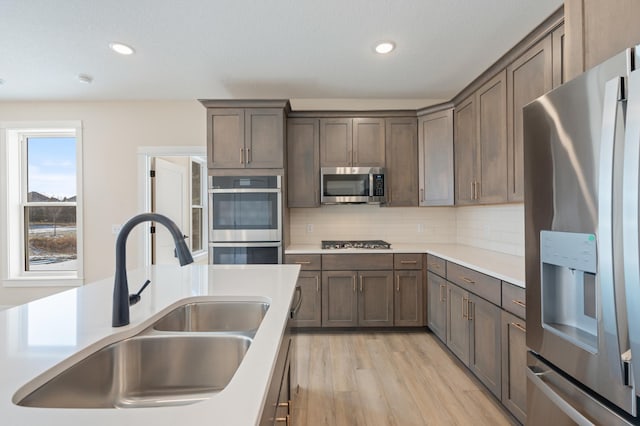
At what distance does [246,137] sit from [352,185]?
124cm

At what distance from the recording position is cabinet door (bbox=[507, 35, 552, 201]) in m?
1.93

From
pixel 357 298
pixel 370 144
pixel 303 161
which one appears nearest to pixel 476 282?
pixel 357 298

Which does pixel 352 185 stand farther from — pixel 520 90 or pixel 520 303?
pixel 520 303

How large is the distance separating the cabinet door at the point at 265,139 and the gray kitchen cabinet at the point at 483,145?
1795mm

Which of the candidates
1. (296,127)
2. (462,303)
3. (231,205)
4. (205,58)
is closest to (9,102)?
(205,58)

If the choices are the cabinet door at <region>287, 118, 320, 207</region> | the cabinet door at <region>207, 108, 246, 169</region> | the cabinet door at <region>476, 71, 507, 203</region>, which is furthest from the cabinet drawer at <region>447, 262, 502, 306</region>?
the cabinet door at <region>207, 108, 246, 169</region>

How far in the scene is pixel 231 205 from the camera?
10.2 feet

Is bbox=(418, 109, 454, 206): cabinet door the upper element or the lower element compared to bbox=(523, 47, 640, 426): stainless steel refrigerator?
upper

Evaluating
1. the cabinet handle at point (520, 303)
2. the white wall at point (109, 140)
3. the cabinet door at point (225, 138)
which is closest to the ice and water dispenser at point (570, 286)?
the cabinet handle at point (520, 303)

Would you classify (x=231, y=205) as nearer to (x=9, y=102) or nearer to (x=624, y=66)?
(x=624, y=66)

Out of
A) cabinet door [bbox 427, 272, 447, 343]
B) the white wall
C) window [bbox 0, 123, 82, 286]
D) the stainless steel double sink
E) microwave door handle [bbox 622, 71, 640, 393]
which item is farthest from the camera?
window [bbox 0, 123, 82, 286]

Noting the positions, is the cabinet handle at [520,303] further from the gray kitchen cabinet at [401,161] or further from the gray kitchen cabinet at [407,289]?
the gray kitchen cabinet at [401,161]

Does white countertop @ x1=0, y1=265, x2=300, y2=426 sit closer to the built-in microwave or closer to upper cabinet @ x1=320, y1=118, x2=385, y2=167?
the built-in microwave

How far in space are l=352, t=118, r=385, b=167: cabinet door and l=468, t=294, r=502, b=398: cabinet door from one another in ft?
5.86
